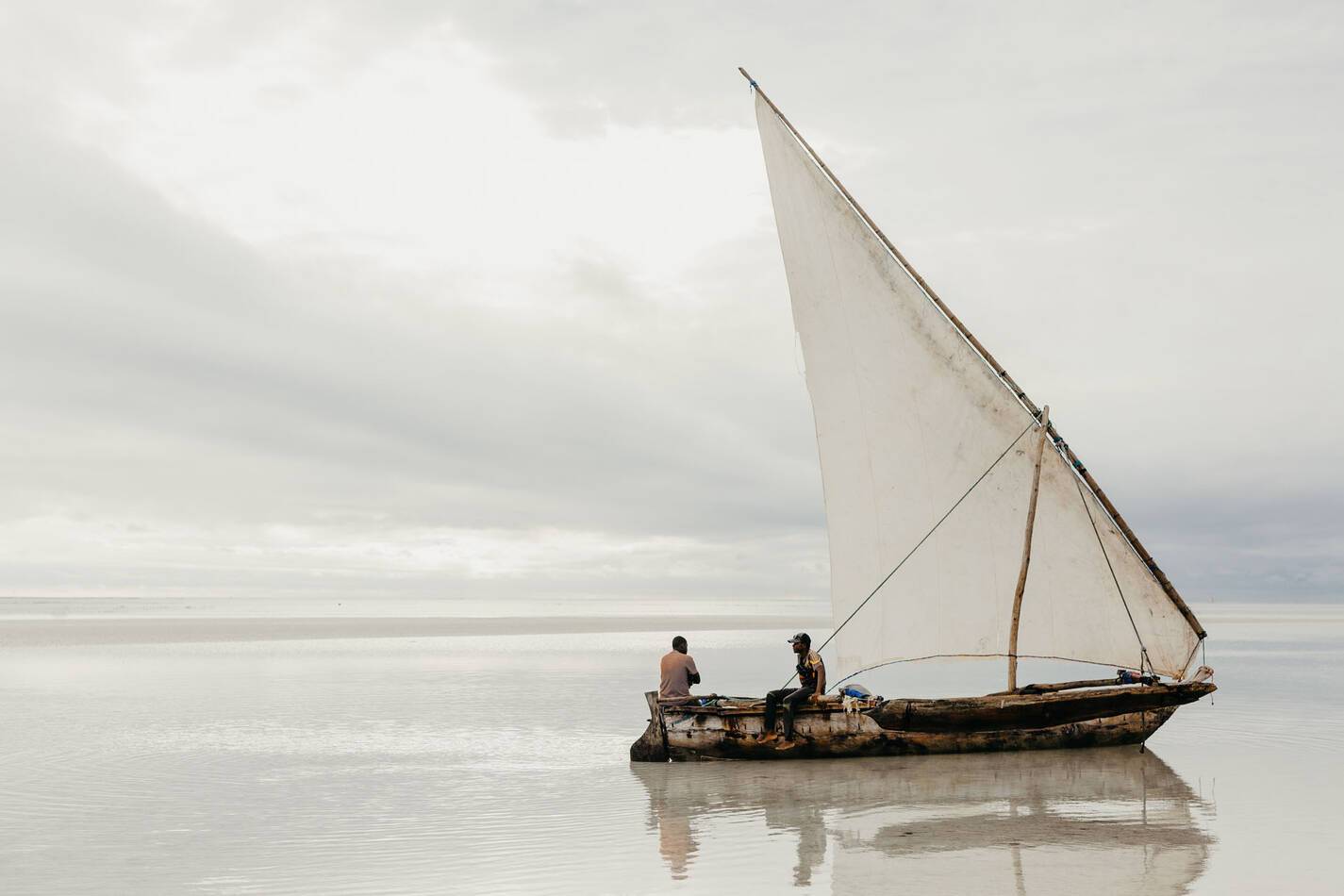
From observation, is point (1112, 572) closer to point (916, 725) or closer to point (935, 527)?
Answer: point (935, 527)

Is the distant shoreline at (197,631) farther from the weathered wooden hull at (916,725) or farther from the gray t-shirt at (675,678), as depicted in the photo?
the weathered wooden hull at (916,725)

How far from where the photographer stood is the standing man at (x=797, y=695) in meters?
18.9

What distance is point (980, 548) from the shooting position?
757 inches

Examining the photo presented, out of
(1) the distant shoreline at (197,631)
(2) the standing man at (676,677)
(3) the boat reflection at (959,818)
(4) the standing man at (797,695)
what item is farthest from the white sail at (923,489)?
(1) the distant shoreline at (197,631)

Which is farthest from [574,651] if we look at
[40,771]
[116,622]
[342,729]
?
[116,622]

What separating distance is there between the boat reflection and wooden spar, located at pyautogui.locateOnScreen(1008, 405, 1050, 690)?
1.97 meters

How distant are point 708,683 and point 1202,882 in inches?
942

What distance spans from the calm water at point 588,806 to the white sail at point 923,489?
2.18m

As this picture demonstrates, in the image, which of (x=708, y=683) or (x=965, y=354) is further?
(x=708, y=683)

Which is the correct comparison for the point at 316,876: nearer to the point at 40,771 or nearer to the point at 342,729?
the point at 40,771

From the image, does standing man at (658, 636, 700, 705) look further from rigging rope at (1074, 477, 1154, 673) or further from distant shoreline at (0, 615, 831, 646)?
distant shoreline at (0, 615, 831, 646)

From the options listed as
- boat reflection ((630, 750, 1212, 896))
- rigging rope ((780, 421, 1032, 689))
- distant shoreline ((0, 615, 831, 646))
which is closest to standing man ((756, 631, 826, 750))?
rigging rope ((780, 421, 1032, 689))

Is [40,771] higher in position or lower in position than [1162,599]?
lower

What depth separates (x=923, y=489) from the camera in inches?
766
